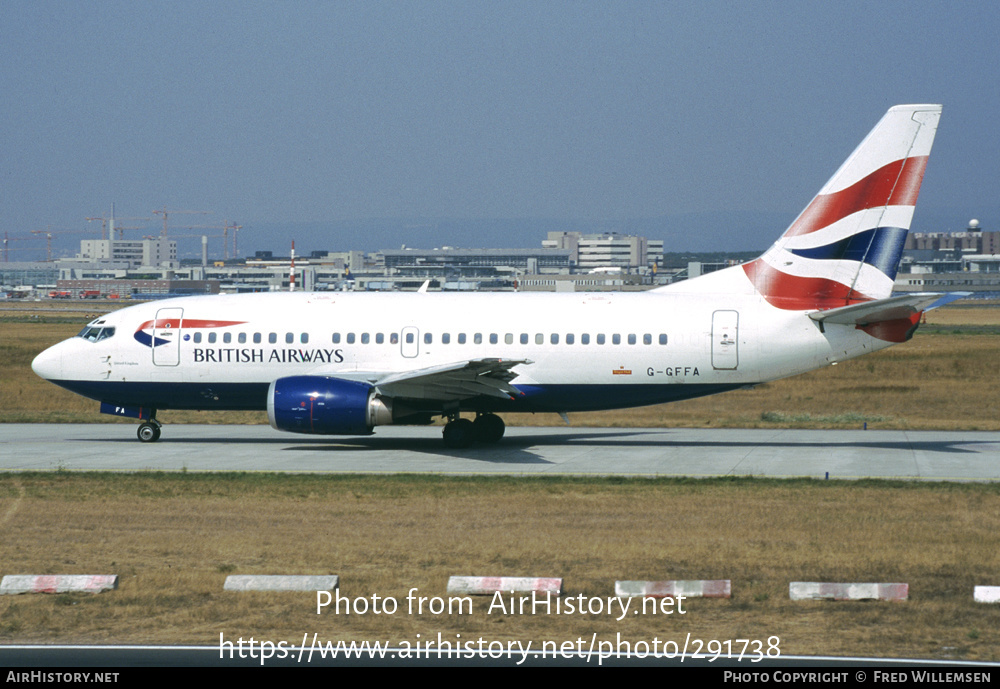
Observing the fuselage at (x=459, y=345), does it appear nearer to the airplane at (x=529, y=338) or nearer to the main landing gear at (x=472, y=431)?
the airplane at (x=529, y=338)

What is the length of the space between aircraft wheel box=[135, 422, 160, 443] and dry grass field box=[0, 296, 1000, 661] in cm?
731

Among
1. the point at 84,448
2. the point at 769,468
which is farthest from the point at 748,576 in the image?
the point at 84,448

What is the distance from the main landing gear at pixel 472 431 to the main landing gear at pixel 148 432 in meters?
8.56

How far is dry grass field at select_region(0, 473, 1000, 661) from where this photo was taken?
12031 mm

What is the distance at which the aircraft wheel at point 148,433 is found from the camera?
101 feet

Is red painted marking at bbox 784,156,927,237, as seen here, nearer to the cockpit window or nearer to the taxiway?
the taxiway

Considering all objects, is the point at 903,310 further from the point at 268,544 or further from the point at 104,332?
the point at 104,332

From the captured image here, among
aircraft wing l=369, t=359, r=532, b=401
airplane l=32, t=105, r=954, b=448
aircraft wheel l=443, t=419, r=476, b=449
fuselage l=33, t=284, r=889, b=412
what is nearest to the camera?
aircraft wing l=369, t=359, r=532, b=401

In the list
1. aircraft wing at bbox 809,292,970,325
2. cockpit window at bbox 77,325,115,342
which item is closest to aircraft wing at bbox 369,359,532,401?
aircraft wing at bbox 809,292,970,325

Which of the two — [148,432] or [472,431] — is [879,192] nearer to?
[472,431]

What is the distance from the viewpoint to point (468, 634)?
11820mm

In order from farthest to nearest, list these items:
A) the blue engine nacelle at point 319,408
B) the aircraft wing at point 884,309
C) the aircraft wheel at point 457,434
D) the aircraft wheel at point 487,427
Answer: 1. the aircraft wheel at point 487,427
2. the aircraft wheel at point 457,434
3. the blue engine nacelle at point 319,408
4. the aircraft wing at point 884,309

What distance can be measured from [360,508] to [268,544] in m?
3.45

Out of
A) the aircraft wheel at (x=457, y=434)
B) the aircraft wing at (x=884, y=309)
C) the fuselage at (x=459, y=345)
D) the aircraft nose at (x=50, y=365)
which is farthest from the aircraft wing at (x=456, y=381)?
the aircraft nose at (x=50, y=365)
